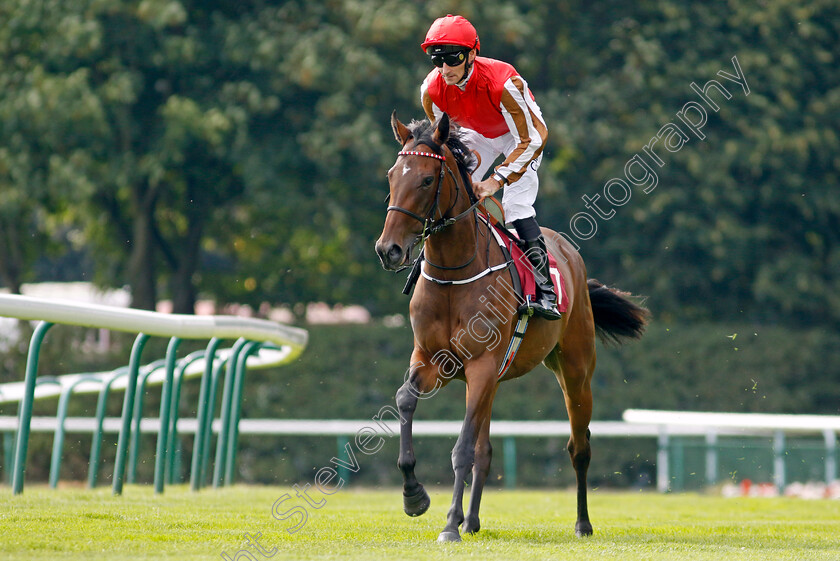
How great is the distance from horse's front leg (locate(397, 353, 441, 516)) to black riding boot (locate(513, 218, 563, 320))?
0.78m

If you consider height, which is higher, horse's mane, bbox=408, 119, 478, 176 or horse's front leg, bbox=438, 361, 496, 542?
horse's mane, bbox=408, 119, 478, 176

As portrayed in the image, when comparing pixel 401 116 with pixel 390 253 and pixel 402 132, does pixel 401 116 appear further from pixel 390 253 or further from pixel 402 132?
pixel 390 253

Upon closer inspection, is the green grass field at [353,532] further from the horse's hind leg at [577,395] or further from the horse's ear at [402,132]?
the horse's ear at [402,132]

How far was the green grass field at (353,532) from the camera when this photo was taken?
4.57m

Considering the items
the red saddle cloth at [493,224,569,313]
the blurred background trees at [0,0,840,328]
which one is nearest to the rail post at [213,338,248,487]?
the red saddle cloth at [493,224,569,313]

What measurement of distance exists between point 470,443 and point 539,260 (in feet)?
4.37

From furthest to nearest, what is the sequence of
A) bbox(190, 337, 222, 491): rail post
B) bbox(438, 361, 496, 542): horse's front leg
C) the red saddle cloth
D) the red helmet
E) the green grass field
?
1. bbox(190, 337, 222, 491): rail post
2. the red saddle cloth
3. the red helmet
4. bbox(438, 361, 496, 542): horse's front leg
5. the green grass field

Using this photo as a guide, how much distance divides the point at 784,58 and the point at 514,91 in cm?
1102

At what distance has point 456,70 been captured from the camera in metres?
5.92

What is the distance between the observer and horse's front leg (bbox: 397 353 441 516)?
5.30m

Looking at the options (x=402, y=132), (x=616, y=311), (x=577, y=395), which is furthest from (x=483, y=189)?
(x=616, y=311)

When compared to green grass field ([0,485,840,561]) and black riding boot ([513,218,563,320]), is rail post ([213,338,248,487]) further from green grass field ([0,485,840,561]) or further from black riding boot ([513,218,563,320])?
black riding boot ([513,218,563,320])

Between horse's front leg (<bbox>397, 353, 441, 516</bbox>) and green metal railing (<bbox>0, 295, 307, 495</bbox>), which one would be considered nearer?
horse's front leg (<bbox>397, 353, 441, 516</bbox>)

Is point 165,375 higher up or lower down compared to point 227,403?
higher up
